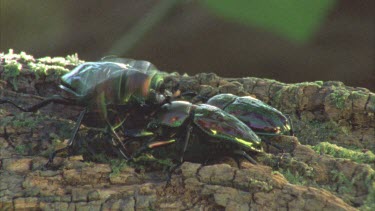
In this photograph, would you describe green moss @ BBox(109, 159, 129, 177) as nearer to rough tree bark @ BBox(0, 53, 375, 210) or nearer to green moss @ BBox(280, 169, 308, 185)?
rough tree bark @ BBox(0, 53, 375, 210)

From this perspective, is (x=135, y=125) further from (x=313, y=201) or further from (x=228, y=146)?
(x=313, y=201)

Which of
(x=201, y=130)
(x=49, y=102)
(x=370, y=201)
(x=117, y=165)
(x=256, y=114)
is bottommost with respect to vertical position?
(x=370, y=201)

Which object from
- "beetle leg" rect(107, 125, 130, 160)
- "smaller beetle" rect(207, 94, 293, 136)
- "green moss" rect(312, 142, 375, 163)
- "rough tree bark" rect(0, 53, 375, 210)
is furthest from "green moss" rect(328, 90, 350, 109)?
"beetle leg" rect(107, 125, 130, 160)

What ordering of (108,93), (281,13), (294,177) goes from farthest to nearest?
(281,13), (108,93), (294,177)

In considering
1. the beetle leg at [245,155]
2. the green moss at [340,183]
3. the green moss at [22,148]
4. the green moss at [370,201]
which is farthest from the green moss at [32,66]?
the green moss at [370,201]

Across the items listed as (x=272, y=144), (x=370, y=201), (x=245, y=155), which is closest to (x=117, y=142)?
(x=245, y=155)

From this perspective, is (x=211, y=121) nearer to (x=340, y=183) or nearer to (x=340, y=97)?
(x=340, y=183)

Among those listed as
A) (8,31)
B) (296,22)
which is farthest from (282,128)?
(8,31)
